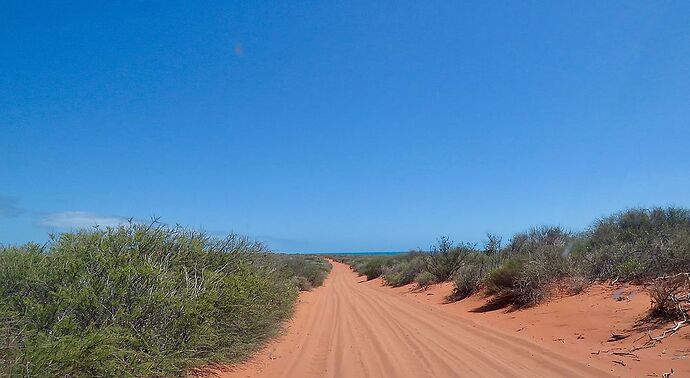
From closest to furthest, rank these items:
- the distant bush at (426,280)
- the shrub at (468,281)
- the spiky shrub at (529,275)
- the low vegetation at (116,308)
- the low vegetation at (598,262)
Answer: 1. the low vegetation at (116,308)
2. the low vegetation at (598,262)
3. the spiky shrub at (529,275)
4. the shrub at (468,281)
5. the distant bush at (426,280)

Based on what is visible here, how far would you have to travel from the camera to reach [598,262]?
16.4 m

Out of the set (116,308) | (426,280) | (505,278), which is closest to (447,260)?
(426,280)

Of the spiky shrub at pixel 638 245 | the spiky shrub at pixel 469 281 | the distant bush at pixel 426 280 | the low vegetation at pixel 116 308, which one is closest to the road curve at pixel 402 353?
the low vegetation at pixel 116 308

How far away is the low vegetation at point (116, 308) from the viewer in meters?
5.32

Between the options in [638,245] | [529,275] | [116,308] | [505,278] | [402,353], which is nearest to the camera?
[116,308]

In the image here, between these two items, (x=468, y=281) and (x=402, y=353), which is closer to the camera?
(x=402, y=353)

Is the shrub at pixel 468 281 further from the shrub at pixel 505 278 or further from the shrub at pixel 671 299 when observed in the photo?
the shrub at pixel 671 299

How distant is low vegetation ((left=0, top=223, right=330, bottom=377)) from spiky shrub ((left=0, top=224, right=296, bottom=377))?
13 mm

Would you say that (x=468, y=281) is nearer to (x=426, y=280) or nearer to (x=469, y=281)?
(x=469, y=281)

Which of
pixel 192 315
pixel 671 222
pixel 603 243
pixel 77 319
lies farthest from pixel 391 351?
pixel 671 222

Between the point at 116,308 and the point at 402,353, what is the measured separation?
594 centimetres

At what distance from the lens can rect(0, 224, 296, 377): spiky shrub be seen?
17.5ft

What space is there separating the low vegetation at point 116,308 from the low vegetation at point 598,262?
9.21 metres

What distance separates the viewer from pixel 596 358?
921 cm
